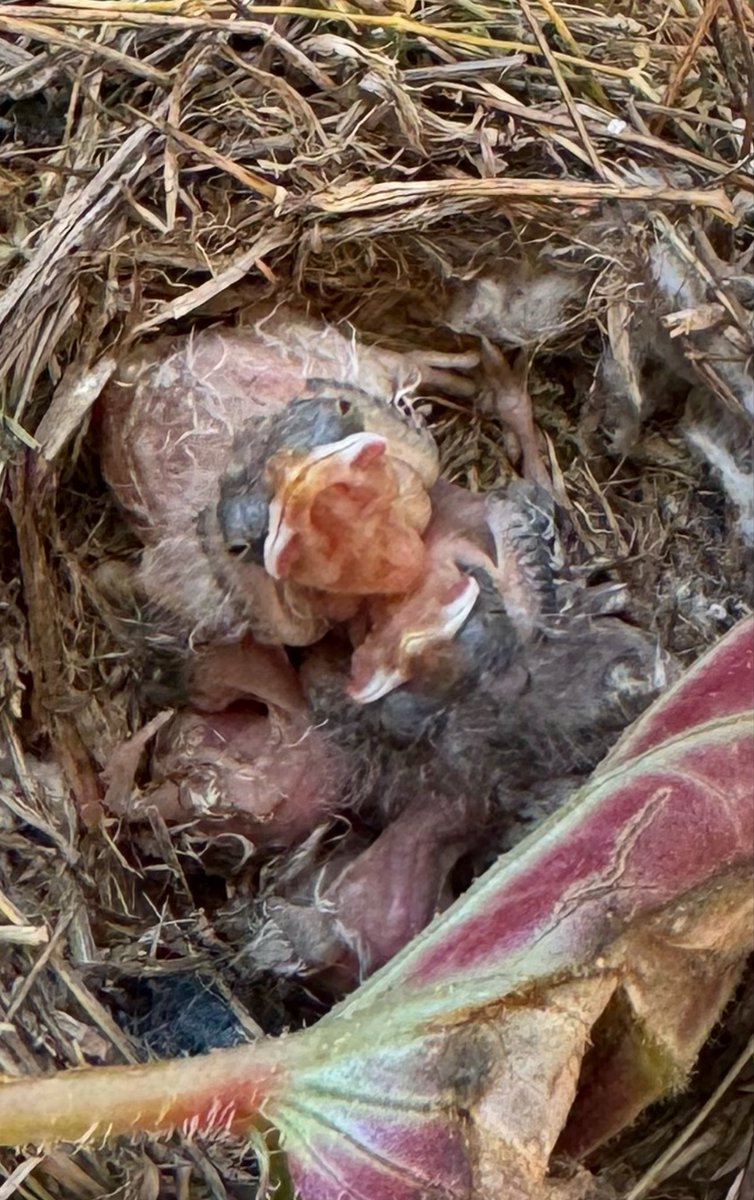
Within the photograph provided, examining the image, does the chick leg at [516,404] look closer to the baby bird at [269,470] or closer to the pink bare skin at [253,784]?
the baby bird at [269,470]

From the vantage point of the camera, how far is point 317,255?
1.45 metres

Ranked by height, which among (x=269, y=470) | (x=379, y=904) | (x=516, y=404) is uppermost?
(x=269, y=470)

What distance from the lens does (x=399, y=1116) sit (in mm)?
902

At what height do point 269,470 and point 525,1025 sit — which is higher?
point 269,470

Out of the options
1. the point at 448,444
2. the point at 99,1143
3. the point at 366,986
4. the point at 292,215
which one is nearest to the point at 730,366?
Answer: the point at 448,444

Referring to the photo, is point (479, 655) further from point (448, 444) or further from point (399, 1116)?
point (399, 1116)

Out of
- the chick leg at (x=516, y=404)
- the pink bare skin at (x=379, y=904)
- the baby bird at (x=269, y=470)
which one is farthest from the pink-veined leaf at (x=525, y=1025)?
the chick leg at (x=516, y=404)

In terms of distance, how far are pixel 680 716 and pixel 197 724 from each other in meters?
0.69

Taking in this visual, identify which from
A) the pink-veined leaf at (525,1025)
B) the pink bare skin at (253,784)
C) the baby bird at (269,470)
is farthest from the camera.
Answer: the pink bare skin at (253,784)

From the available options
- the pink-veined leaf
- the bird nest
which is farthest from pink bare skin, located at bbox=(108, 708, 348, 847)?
the pink-veined leaf

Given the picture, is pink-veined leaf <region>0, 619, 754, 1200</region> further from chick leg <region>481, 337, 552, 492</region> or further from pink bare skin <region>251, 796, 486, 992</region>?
chick leg <region>481, 337, 552, 492</region>

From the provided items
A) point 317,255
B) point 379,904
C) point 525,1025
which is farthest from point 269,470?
point 525,1025

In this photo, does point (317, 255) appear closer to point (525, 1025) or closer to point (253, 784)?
point (253, 784)

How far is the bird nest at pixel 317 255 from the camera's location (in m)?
1.33
